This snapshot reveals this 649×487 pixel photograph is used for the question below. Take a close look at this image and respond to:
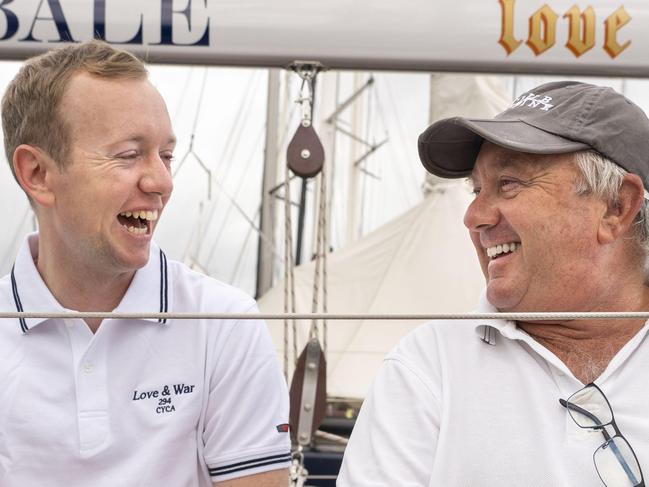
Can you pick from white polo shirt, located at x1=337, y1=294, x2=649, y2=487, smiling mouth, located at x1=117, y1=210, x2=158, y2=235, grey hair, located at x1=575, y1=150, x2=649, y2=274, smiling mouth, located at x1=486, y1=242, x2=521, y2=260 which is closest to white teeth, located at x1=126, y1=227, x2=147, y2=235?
smiling mouth, located at x1=117, y1=210, x2=158, y2=235

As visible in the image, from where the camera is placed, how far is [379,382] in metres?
1.58

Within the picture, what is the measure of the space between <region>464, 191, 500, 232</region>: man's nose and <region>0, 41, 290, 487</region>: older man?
1.34ft

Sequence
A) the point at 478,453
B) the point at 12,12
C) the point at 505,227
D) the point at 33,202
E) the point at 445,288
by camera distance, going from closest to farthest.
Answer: the point at 478,453 → the point at 505,227 → the point at 33,202 → the point at 12,12 → the point at 445,288

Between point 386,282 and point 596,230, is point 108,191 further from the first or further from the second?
point 386,282

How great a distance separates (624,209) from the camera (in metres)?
1.61

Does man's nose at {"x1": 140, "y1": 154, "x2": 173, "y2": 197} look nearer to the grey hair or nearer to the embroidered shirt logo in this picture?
the embroidered shirt logo

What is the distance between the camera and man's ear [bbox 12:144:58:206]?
1.68 meters

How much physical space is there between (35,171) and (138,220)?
18 cm

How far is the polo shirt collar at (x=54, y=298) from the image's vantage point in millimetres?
1704

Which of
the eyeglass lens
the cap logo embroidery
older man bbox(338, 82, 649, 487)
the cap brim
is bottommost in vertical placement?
the eyeglass lens

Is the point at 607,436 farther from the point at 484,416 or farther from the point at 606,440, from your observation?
the point at 484,416

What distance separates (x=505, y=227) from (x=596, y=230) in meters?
0.13

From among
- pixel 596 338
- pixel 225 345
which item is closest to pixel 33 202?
pixel 225 345

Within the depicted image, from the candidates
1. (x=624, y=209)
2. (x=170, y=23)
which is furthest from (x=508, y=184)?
(x=170, y=23)
